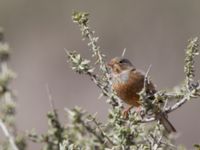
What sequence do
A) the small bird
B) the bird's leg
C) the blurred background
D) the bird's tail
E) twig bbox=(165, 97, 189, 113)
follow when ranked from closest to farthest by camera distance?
twig bbox=(165, 97, 189, 113)
the bird's tail
the bird's leg
the small bird
the blurred background

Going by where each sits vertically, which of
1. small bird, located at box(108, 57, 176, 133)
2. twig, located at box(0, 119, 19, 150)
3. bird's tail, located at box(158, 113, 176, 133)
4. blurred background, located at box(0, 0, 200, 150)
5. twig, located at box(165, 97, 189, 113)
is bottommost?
twig, located at box(165, 97, 189, 113)

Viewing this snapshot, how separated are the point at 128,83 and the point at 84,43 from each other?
1081 centimetres

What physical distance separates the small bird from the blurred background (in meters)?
7.89

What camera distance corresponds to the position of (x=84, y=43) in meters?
16.3

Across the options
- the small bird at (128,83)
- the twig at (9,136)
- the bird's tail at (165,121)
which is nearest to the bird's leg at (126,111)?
the small bird at (128,83)

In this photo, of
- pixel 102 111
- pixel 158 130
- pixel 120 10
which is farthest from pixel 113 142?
pixel 120 10

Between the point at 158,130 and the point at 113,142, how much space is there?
0.77 feet

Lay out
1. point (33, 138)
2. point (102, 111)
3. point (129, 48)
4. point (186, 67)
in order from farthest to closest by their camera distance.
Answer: point (129, 48) → point (102, 111) → point (33, 138) → point (186, 67)

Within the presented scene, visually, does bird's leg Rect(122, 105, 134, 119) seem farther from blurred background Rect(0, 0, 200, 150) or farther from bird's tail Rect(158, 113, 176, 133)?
blurred background Rect(0, 0, 200, 150)

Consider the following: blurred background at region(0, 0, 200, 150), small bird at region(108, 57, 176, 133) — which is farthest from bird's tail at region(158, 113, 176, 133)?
blurred background at region(0, 0, 200, 150)

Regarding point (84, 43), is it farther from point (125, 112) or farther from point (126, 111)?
point (125, 112)

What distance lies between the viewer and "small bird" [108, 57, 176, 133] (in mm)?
5250

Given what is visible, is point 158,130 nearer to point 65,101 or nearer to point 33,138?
point 33,138

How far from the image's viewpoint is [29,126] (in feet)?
48.8
